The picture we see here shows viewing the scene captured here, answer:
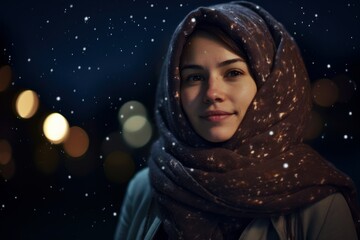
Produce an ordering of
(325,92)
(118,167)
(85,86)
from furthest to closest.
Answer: (118,167), (85,86), (325,92)

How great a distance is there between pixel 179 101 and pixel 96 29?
0.82 metres

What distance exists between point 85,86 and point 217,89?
38.7 inches

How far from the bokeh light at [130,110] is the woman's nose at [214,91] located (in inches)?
40.1

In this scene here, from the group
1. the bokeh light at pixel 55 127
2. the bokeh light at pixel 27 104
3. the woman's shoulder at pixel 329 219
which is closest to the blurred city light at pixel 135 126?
the bokeh light at pixel 55 127

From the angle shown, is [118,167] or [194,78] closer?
[194,78]

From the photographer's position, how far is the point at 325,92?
1843 mm

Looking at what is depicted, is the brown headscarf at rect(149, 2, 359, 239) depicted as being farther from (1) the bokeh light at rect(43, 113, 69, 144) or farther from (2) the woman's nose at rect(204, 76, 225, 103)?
(1) the bokeh light at rect(43, 113, 69, 144)

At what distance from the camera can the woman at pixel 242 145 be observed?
120 cm

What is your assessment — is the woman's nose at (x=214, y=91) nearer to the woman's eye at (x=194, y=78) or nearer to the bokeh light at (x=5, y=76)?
the woman's eye at (x=194, y=78)

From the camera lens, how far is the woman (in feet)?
3.94

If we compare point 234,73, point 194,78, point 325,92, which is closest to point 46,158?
point 194,78

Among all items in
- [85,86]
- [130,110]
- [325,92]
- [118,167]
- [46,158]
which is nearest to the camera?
[325,92]

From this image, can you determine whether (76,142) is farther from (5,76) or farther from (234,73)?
(234,73)

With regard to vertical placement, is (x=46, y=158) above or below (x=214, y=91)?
below
